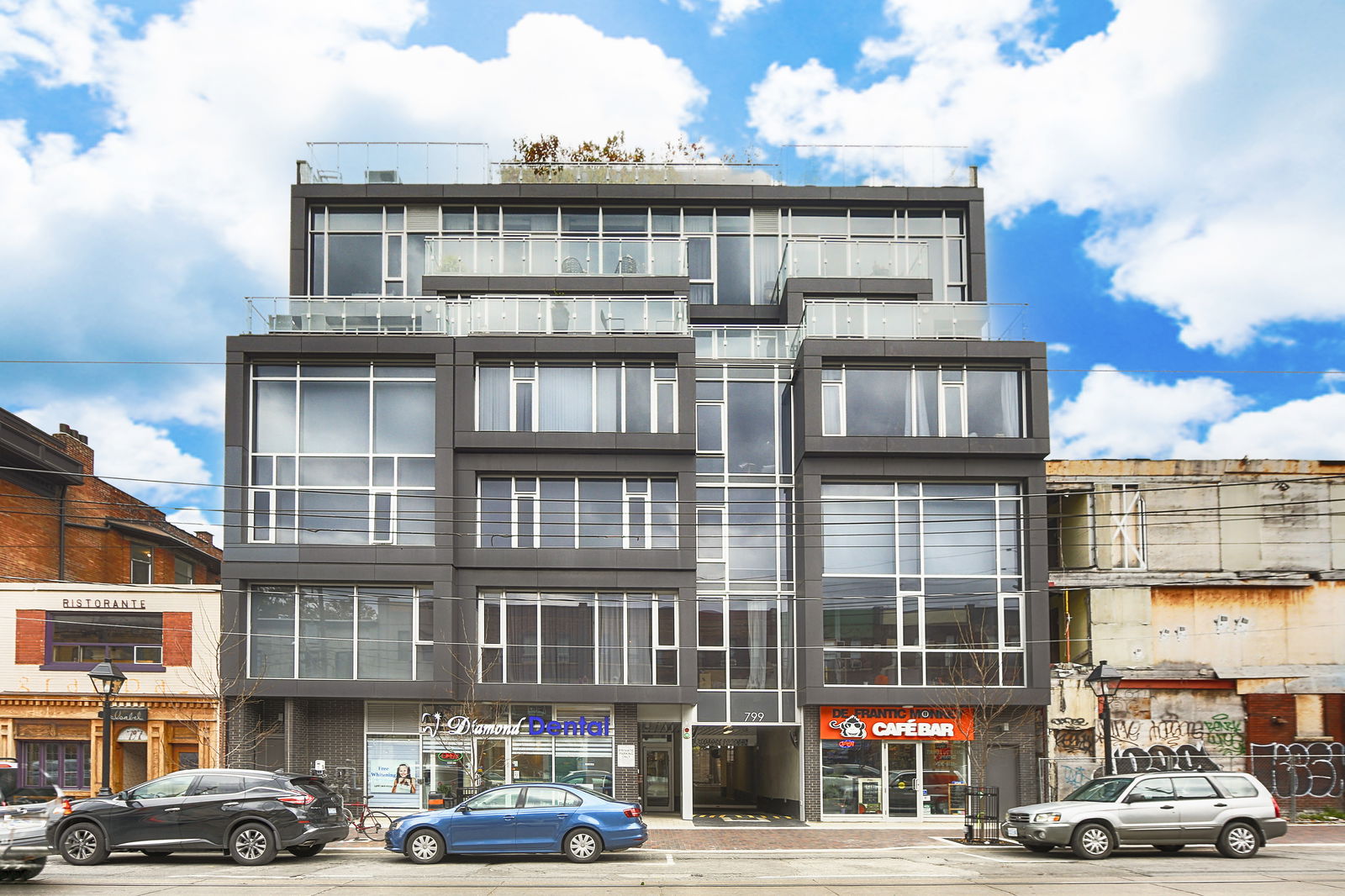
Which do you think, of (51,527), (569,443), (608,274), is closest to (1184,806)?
(569,443)

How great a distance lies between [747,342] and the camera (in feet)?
105

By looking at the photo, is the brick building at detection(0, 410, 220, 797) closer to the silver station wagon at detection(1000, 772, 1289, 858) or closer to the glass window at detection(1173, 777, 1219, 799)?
the silver station wagon at detection(1000, 772, 1289, 858)

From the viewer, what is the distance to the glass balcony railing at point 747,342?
31.9 metres

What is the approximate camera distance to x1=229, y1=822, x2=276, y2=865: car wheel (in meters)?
20.1

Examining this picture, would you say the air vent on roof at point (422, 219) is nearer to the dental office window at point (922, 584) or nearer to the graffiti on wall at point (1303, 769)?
the dental office window at point (922, 584)

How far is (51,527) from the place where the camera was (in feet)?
124

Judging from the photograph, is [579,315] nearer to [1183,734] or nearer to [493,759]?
[493,759]

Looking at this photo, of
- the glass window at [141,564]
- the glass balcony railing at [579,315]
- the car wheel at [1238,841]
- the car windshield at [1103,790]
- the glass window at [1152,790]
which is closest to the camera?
the car wheel at [1238,841]

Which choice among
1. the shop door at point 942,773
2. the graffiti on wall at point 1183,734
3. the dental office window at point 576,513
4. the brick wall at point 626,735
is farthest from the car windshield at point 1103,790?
the dental office window at point 576,513

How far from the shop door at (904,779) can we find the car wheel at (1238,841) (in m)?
9.51

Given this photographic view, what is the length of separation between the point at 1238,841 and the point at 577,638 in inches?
600

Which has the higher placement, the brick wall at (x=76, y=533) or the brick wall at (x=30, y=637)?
the brick wall at (x=76, y=533)

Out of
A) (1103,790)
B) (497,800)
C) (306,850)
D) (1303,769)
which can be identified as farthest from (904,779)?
(306,850)

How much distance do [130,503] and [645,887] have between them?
33421 mm
